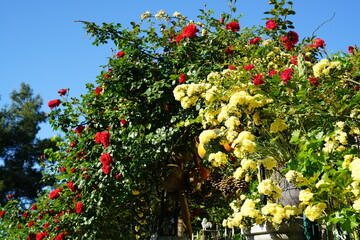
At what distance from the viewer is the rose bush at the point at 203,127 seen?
201 cm

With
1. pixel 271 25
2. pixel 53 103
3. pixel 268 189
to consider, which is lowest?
pixel 268 189

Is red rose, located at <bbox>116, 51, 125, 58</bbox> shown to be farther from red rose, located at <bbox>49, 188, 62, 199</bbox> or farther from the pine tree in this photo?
the pine tree

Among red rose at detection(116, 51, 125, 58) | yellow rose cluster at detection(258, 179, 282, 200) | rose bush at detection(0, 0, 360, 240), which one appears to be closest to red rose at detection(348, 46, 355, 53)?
rose bush at detection(0, 0, 360, 240)

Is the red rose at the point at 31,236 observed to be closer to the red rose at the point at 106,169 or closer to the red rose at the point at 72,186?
the red rose at the point at 72,186

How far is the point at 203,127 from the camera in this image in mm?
2512

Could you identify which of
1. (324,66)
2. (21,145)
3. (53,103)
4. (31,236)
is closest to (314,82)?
(324,66)

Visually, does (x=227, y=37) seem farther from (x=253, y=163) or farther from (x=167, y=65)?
(x=253, y=163)

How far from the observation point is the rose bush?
6.60 feet

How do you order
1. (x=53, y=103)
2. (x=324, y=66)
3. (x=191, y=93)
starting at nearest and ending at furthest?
(x=324, y=66) → (x=191, y=93) → (x=53, y=103)

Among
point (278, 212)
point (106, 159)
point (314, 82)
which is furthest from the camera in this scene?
point (106, 159)

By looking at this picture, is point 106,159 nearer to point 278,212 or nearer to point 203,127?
point 203,127

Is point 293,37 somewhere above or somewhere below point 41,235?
above

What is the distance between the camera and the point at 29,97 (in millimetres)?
21484

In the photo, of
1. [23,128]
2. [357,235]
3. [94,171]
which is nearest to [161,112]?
[94,171]
